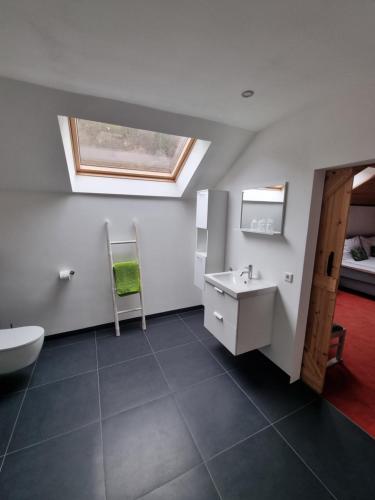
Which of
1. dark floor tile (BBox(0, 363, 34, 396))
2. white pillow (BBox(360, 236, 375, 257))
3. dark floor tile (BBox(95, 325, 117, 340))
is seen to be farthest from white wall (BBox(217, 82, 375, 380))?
white pillow (BBox(360, 236, 375, 257))

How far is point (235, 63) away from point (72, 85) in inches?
41.5

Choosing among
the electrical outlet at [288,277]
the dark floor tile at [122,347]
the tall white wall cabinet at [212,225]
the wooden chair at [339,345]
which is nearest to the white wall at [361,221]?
the wooden chair at [339,345]

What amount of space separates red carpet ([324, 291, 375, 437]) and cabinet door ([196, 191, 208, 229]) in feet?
6.68

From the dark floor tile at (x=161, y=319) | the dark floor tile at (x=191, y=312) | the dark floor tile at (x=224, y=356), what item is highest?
the dark floor tile at (x=191, y=312)

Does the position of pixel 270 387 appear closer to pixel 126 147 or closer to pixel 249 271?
Answer: pixel 249 271

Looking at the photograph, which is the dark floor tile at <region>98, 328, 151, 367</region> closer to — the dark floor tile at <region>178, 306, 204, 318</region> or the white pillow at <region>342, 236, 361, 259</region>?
the dark floor tile at <region>178, 306, 204, 318</region>

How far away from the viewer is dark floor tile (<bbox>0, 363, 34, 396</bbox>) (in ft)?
6.01

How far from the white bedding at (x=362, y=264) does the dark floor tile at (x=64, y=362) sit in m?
4.45

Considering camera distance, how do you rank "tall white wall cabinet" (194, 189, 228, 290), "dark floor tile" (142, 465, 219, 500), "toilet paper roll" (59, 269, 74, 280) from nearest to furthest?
"dark floor tile" (142, 465, 219, 500) < "toilet paper roll" (59, 269, 74, 280) < "tall white wall cabinet" (194, 189, 228, 290)

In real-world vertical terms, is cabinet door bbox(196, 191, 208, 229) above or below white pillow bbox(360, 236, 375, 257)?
above

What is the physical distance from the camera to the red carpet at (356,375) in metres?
1.69

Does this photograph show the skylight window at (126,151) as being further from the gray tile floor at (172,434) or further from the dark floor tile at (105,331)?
the gray tile floor at (172,434)

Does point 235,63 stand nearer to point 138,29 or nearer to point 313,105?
point 138,29

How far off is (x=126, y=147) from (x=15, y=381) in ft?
8.17
